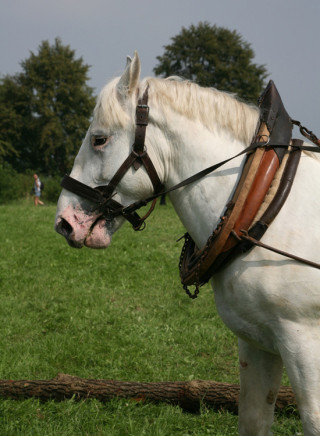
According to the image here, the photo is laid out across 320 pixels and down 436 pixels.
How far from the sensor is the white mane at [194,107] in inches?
97.3

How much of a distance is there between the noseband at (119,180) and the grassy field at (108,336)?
1838mm

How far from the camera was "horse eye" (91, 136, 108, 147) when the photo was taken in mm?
2502

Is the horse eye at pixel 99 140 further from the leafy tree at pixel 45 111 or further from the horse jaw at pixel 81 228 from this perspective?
the leafy tree at pixel 45 111

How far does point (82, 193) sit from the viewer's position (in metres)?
2.53

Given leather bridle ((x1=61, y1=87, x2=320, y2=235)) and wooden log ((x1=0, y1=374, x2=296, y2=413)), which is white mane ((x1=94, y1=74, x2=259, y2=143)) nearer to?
leather bridle ((x1=61, y1=87, x2=320, y2=235))

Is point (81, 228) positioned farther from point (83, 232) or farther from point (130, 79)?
point (130, 79)

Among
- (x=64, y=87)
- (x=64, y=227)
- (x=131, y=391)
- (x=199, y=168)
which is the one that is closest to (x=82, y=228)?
(x=64, y=227)

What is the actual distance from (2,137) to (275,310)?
123 ft

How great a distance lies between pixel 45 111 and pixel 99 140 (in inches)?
1412

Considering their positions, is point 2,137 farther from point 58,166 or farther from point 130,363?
point 130,363

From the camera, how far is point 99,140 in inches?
99.2

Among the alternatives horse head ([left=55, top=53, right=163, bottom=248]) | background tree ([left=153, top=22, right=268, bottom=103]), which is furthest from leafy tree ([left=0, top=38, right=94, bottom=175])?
horse head ([left=55, top=53, right=163, bottom=248])

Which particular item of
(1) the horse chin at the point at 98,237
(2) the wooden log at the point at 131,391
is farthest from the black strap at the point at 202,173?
(2) the wooden log at the point at 131,391

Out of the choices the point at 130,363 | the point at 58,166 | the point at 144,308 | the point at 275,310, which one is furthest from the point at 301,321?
the point at 58,166
